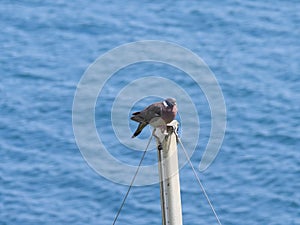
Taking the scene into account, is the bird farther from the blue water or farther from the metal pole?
the blue water

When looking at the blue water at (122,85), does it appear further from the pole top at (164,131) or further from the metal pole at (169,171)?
the pole top at (164,131)

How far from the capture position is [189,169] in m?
33.6

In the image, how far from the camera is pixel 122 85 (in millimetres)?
37125

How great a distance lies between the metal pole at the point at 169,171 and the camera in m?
17.4

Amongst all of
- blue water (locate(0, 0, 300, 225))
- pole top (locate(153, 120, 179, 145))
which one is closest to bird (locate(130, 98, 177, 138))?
pole top (locate(153, 120, 179, 145))

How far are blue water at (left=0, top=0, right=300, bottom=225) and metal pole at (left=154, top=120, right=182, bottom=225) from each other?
13362 mm

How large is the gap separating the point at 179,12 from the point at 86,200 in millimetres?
12421

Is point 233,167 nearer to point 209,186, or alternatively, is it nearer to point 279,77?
point 209,186

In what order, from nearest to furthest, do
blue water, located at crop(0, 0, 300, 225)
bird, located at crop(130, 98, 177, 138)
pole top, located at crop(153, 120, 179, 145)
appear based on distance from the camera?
pole top, located at crop(153, 120, 179, 145)
bird, located at crop(130, 98, 177, 138)
blue water, located at crop(0, 0, 300, 225)

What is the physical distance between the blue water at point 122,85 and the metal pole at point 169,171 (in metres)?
13.4

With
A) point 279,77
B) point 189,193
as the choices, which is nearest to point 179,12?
point 279,77

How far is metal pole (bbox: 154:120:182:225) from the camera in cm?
1736

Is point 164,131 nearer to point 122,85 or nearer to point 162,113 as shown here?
point 162,113

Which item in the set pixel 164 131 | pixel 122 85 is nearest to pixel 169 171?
pixel 164 131
